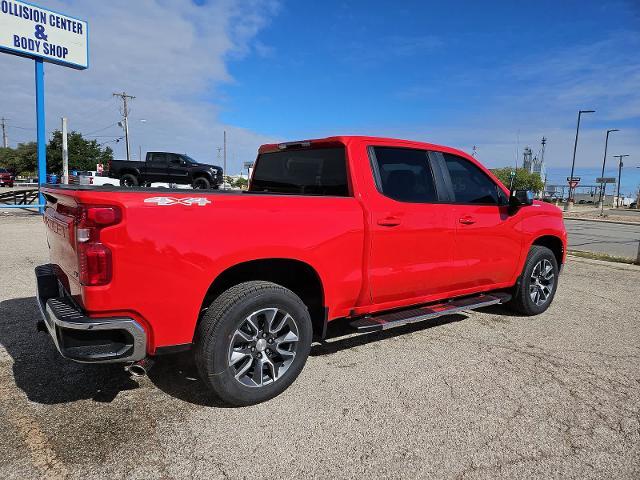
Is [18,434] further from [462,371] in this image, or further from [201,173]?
[201,173]

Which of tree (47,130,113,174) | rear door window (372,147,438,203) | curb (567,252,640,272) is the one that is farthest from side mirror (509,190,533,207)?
tree (47,130,113,174)

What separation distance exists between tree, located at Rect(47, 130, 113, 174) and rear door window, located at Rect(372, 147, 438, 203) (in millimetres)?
60353

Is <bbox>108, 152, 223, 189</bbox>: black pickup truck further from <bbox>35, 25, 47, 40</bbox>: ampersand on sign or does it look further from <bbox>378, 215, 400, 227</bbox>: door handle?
<bbox>378, 215, 400, 227</bbox>: door handle

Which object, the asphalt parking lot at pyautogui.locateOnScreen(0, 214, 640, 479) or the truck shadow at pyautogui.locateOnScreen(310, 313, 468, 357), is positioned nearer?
the asphalt parking lot at pyautogui.locateOnScreen(0, 214, 640, 479)

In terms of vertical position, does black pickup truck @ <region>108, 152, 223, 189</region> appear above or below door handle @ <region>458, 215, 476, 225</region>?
above

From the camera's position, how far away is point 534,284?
5.35 meters

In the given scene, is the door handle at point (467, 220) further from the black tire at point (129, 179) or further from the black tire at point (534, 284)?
the black tire at point (129, 179)

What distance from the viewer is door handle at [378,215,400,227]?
3.67m

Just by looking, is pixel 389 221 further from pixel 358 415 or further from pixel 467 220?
pixel 358 415

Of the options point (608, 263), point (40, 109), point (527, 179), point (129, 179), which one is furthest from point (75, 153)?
point (527, 179)

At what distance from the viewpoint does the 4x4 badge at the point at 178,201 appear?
2.65 meters

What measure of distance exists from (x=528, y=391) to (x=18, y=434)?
340cm

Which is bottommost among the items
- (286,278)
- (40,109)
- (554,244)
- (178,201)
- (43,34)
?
(286,278)

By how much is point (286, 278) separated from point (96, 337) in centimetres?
145
